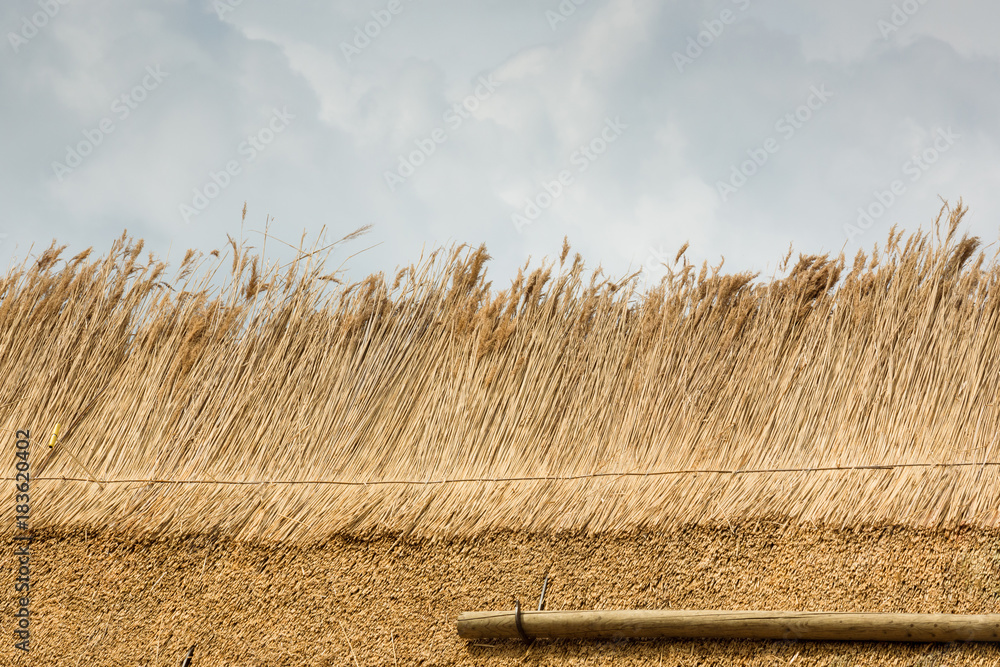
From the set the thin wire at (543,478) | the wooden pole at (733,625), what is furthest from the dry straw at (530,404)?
the wooden pole at (733,625)

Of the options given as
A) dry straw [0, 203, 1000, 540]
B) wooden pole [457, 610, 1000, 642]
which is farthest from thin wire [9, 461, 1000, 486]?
→ wooden pole [457, 610, 1000, 642]

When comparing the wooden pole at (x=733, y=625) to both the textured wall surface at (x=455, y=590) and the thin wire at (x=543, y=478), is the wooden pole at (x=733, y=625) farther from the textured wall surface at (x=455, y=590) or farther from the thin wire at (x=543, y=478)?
the thin wire at (x=543, y=478)

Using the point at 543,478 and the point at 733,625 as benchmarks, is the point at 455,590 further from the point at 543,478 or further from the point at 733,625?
the point at 733,625

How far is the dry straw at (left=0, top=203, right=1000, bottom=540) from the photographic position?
77.4 inches

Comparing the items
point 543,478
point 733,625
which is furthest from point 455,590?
point 733,625

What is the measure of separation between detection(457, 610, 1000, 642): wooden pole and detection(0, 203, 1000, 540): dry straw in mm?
244

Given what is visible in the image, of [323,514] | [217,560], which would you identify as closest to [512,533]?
[323,514]

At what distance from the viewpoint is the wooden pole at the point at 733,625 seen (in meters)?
1.63

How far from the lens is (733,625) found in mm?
1748

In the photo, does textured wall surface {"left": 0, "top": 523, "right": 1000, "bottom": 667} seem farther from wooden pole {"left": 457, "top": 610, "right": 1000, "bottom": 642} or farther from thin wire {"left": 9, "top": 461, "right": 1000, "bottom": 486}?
thin wire {"left": 9, "top": 461, "right": 1000, "bottom": 486}

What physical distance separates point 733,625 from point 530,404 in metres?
0.84

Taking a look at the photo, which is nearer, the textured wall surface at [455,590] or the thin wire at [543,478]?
the textured wall surface at [455,590]

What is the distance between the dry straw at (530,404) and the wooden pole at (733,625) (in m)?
0.24

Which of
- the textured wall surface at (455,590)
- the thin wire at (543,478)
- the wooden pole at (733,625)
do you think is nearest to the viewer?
the wooden pole at (733,625)
